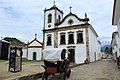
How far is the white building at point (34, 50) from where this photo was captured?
31516 mm

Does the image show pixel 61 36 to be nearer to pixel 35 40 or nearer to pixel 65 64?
pixel 35 40

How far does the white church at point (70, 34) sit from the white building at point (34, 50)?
353cm

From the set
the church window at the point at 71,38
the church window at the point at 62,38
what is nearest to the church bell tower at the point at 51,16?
the church window at the point at 62,38

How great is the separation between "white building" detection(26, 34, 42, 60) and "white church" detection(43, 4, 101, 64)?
3528 mm

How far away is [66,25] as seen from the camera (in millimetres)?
26766

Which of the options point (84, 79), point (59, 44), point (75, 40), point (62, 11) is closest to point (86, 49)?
point (75, 40)

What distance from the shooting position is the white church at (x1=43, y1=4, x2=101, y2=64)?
2448cm

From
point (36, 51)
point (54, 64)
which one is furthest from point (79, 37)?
point (54, 64)

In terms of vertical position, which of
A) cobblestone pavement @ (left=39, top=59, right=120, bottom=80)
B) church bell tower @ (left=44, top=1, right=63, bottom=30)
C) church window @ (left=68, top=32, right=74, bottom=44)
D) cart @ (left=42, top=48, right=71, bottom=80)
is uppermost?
church bell tower @ (left=44, top=1, right=63, bottom=30)

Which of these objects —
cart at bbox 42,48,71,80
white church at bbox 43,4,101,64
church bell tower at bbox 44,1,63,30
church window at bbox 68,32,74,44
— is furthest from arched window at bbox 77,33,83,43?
cart at bbox 42,48,71,80

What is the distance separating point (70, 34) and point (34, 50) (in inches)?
386

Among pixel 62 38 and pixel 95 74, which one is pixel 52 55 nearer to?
pixel 95 74

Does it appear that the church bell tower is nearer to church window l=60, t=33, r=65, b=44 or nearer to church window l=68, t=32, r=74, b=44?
church window l=60, t=33, r=65, b=44

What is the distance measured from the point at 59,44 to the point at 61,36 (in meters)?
1.52
